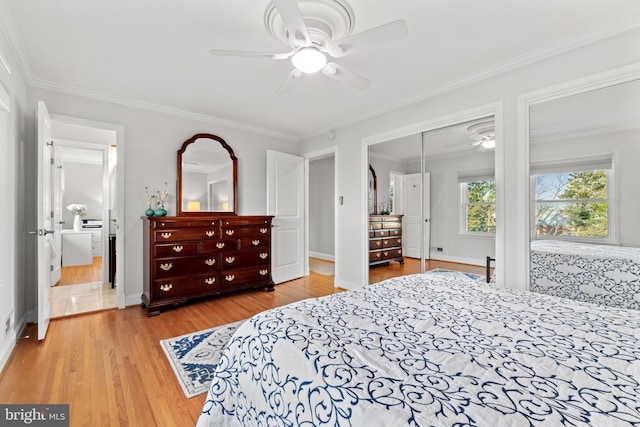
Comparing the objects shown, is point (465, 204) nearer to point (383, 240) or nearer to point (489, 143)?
point (489, 143)

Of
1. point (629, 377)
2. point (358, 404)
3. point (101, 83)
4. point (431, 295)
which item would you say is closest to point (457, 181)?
point (431, 295)

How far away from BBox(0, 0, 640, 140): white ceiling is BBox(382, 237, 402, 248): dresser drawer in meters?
1.74

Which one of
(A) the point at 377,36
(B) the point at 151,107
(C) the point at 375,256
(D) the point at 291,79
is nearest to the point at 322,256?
(C) the point at 375,256

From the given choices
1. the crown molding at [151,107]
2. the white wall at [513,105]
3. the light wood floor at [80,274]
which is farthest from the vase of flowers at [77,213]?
the white wall at [513,105]

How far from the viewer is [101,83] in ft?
9.57

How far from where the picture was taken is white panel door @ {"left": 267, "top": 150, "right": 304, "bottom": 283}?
440 cm

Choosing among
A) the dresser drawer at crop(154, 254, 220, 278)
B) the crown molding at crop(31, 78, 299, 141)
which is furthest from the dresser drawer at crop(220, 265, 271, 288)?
the crown molding at crop(31, 78, 299, 141)

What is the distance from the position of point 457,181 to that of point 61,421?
3.67 metres

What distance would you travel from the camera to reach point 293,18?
158 cm

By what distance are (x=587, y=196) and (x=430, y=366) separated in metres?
2.32

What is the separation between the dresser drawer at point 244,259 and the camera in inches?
143

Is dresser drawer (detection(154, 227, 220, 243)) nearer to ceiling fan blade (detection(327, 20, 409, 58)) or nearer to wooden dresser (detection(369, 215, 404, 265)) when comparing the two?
wooden dresser (detection(369, 215, 404, 265))

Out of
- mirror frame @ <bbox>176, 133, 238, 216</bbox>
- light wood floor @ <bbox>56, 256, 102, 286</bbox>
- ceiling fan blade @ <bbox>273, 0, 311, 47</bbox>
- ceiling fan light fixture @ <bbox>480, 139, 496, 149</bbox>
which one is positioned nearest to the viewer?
ceiling fan blade @ <bbox>273, 0, 311, 47</bbox>

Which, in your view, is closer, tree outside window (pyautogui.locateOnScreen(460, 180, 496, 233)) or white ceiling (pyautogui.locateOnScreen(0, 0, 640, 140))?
white ceiling (pyautogui.locateOnScreen(0, 0, 640, 140))
